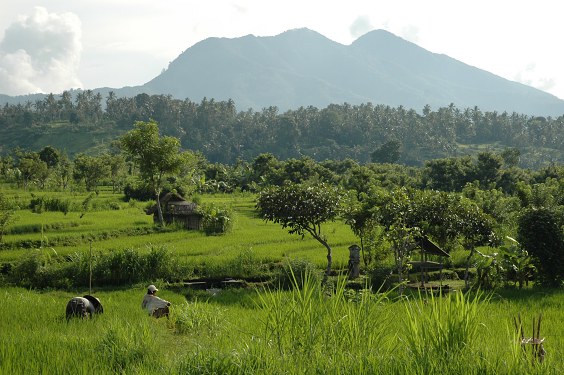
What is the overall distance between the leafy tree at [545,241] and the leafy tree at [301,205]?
6.22 metres

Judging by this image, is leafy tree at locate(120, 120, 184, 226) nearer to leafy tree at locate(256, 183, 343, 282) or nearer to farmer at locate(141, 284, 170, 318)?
leafy tree at locate(256, 183, 343, 282)

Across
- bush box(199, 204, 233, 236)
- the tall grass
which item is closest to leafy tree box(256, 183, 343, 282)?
the tall grass

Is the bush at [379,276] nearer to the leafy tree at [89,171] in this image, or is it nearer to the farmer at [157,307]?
the farmer at [157,307]

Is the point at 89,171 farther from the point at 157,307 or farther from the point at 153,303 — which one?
the point at 157,307

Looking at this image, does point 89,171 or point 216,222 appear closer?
point 216,222

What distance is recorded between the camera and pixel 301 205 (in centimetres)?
1784

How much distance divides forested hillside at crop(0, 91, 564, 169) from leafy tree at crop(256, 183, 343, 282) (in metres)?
106

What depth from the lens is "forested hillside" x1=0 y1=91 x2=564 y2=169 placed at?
12431 cm

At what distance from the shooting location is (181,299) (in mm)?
15336

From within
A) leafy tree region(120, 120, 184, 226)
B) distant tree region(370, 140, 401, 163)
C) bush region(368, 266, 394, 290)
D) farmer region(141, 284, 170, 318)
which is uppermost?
distant tree region(370, 140, 401, 163)

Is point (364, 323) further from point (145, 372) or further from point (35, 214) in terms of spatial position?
point (35, 214)

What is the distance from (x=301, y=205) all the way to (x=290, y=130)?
118 m

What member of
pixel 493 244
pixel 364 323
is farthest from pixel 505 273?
pixel 364 323

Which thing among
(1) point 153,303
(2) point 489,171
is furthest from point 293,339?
(2) point 489,171
